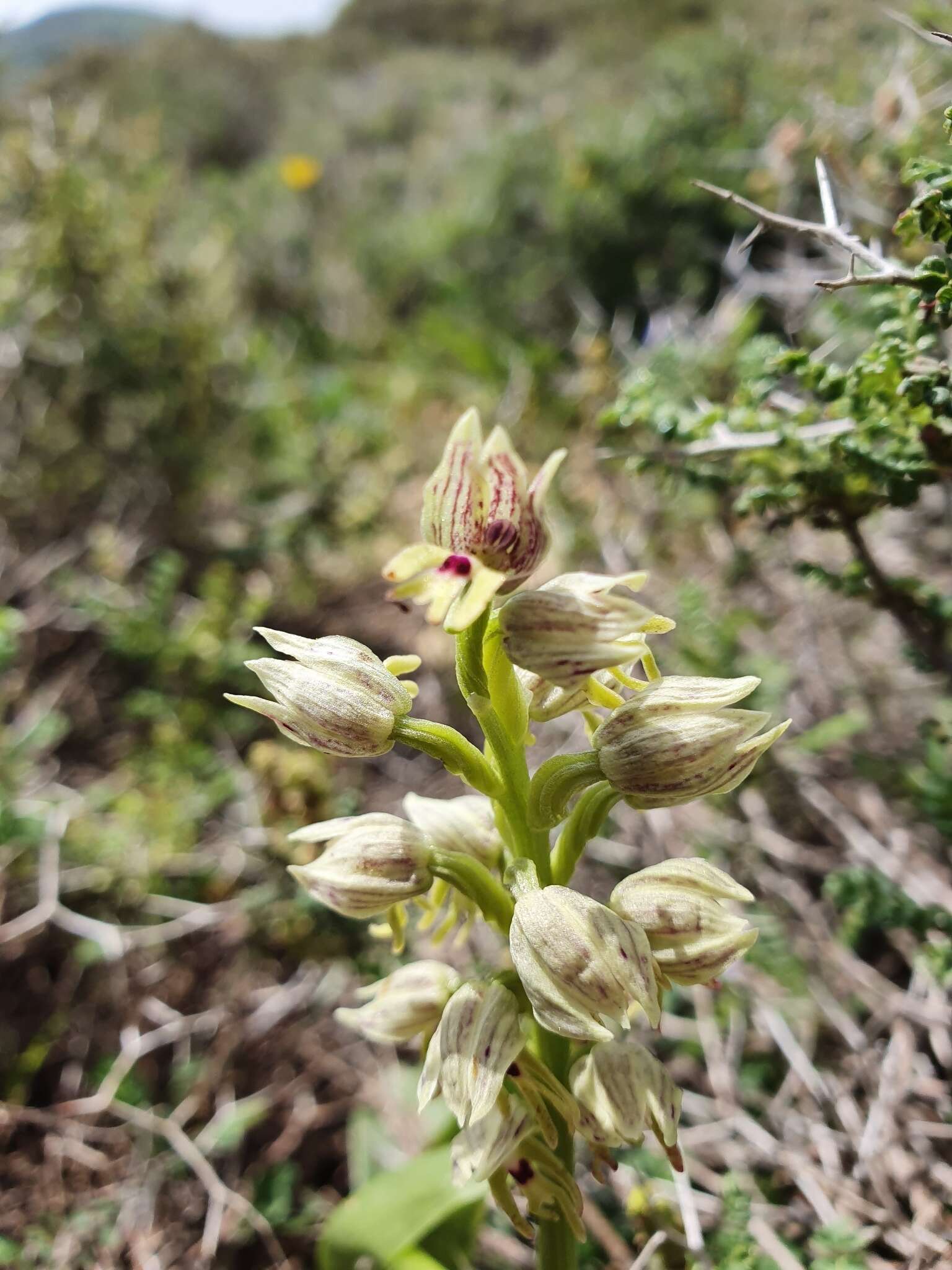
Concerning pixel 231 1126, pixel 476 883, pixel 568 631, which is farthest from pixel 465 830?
pixel 231 1126

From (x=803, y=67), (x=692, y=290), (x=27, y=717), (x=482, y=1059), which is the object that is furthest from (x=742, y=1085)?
(x=803, y=67)

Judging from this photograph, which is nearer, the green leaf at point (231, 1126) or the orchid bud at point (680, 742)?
the orchid bud at point (680, 742)

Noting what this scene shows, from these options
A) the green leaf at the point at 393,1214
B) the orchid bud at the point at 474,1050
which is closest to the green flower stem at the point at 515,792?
the orchid bud at the point at 474,1050

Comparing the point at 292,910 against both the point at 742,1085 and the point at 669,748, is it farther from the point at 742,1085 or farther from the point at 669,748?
the point at 669,748

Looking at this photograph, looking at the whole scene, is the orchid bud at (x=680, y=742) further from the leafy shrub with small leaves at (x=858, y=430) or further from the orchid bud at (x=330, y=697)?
the leafy shrub with small leaves at (x=858, y=430)

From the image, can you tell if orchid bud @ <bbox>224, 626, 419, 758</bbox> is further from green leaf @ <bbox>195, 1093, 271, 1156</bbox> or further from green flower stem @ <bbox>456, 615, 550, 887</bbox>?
green leaf @ <bbox>195, 1093, 271, 1156</bbox>

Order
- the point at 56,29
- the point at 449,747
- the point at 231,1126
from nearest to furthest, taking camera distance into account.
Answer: the point at 449,747
the point at 231,1126
the point at 56,29

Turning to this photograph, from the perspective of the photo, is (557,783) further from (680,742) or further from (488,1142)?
(488,1142)
